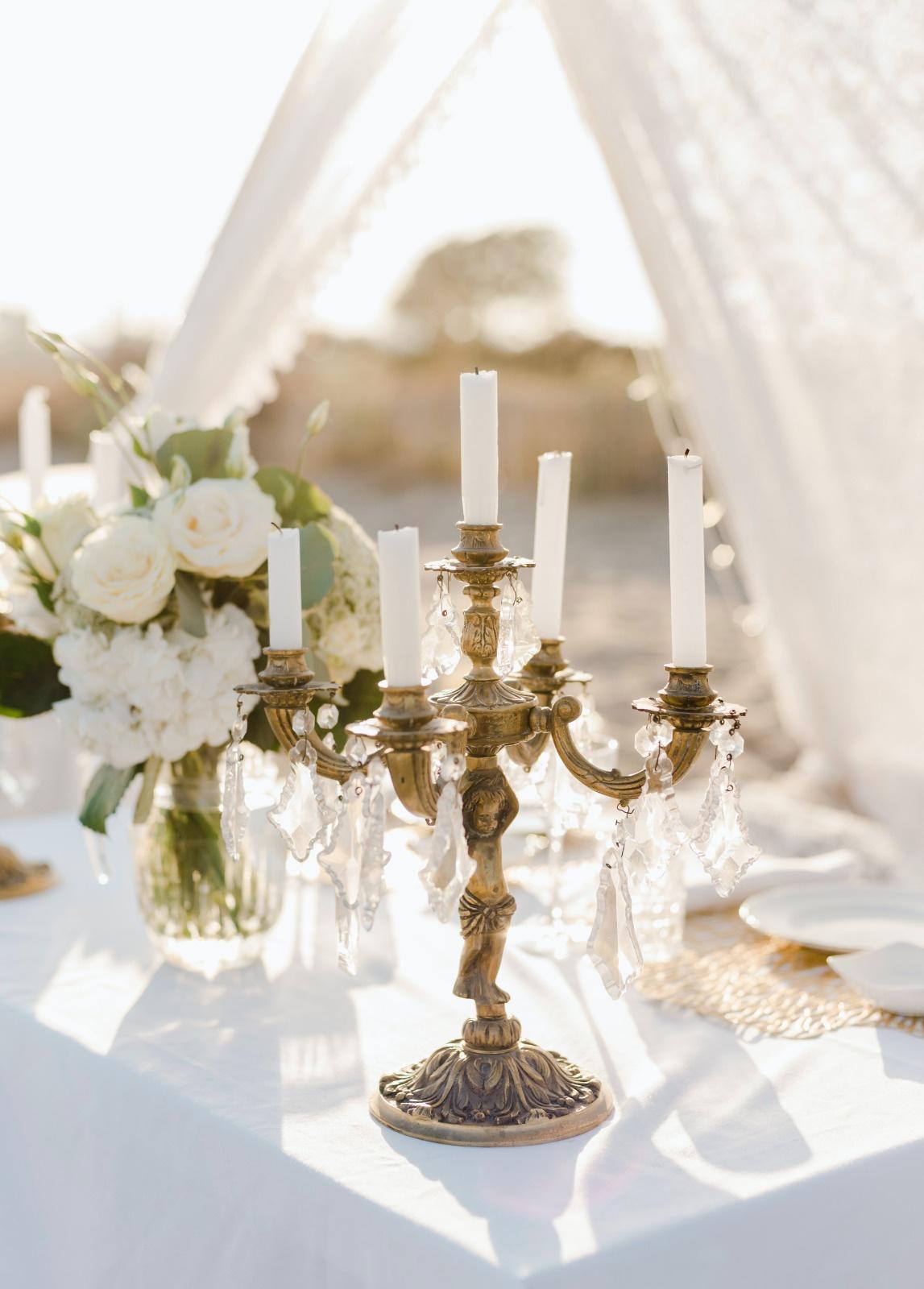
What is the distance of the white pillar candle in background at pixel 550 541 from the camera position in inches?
39.4

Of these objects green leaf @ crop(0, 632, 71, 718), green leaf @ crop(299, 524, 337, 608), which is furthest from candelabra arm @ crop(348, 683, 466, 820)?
green leaf @ crop(0, 632, 71, 718)

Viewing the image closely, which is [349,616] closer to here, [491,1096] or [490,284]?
[491,1096]

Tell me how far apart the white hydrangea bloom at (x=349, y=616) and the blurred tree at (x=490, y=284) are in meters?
10.0

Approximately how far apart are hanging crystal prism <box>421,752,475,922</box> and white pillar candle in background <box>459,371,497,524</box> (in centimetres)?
17

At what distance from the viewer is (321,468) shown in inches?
356

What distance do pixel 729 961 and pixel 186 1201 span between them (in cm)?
57

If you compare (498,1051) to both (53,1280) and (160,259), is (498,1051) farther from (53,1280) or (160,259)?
(160,259)

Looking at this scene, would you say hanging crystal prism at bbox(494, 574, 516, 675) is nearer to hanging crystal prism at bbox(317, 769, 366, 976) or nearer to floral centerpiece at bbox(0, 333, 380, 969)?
hanging crystal prism at bbox(317, 769, 366, 976)

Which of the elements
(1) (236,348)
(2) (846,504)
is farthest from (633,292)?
(1) (236,348)

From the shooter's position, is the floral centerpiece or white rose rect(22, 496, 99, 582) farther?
white rose rect(22, 496, 99, 582)

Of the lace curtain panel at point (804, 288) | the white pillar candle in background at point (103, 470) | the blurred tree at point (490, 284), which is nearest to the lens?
the white pillar candle in background at point (103, 470)

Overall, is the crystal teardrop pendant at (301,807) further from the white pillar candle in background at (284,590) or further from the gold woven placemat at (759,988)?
the gold woven placemat at (759,988)

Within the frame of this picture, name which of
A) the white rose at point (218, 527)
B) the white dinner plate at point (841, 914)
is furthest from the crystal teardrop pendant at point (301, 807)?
the white dinner plate at point (841, 914)

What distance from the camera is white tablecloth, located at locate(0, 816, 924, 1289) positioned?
80 cm
